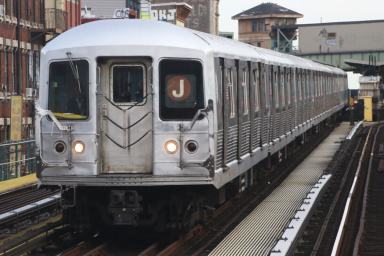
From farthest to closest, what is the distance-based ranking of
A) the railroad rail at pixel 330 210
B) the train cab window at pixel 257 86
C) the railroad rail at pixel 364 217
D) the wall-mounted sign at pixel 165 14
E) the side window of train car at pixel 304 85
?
the wall-mounted sign at pixel 165 14 → the side window of train car at pixel 304 85 → the train cab window at pixel 257 86 → the railroad rail at pixel 330 210 → the railroad rail at pixel 364 217

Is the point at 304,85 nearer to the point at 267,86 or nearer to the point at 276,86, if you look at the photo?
the point at 276,86

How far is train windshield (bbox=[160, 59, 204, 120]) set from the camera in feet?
34.6

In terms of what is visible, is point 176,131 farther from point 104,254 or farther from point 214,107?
point 104,254

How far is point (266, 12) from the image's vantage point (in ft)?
391

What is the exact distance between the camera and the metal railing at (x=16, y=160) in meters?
19.1

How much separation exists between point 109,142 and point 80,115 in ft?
1.69

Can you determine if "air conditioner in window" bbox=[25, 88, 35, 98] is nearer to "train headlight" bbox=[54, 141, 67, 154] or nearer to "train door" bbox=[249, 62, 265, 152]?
"train door" bbox=[249, 62, 265, 152]

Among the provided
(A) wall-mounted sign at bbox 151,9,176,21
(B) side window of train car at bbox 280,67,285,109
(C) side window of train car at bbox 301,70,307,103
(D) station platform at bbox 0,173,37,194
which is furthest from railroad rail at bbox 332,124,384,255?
(A) wall-mounted sign at bbox 151,9,176,21

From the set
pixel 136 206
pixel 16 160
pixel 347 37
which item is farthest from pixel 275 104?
pixel 347 37

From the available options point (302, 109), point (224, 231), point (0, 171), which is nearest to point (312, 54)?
point (302, 109)

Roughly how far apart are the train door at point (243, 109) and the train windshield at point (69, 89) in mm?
3176

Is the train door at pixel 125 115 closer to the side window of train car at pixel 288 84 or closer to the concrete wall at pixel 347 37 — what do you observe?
the side window of train car at pixel 288 84

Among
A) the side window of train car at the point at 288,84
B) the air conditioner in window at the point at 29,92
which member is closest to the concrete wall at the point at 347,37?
the air conditioner in window at the point at 29,92

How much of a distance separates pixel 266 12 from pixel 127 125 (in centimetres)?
11043
